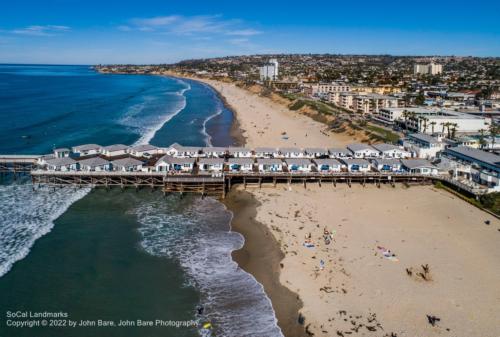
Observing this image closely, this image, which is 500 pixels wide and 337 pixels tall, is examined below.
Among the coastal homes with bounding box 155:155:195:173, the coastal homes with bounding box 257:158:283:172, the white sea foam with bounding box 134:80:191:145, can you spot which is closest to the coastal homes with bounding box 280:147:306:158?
the coastal homes with bounding box 257:158:283:172

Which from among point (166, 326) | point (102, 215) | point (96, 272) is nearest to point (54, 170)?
point (102, 215)

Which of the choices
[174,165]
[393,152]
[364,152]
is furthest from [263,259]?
[393,152]

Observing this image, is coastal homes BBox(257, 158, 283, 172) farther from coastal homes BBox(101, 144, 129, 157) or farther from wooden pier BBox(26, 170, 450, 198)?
coastal homes BBox(101, 144, 129, 157)

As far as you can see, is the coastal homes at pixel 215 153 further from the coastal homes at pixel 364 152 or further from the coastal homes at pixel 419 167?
the coastal homes at pixel 419 167

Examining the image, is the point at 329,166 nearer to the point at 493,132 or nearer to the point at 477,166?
the point at 477,166

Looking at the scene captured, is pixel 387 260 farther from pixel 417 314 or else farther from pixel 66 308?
pixel 66 308

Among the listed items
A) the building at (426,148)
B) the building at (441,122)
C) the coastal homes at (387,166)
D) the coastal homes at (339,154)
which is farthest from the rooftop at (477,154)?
the coastal homes at (339,154)
